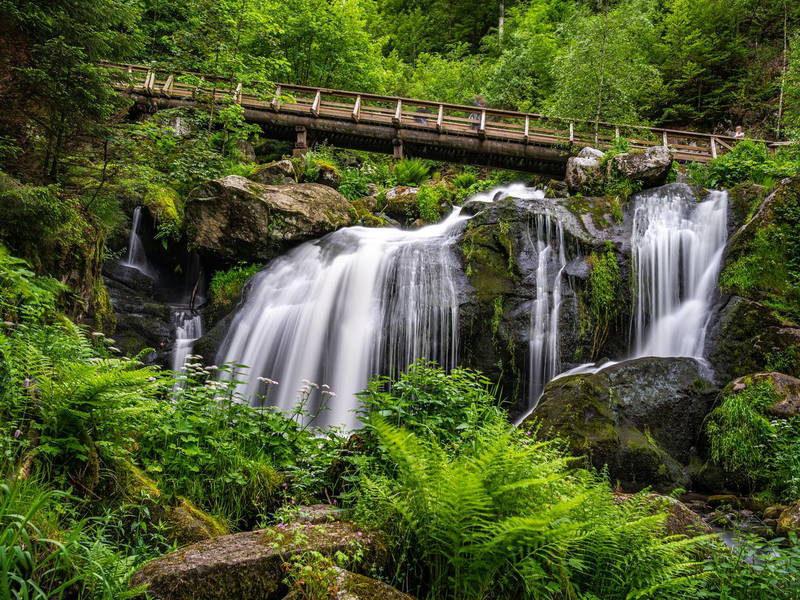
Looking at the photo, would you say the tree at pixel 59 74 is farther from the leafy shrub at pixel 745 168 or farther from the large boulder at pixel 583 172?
the leafy shrub at pixel 745 168

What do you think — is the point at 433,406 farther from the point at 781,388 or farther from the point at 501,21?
the point at 501,21

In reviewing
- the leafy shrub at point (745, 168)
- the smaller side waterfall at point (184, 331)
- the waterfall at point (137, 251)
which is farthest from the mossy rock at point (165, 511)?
the leafy shrub at point (745, 168)

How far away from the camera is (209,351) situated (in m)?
9.58

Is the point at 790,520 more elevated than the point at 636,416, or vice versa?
the point at 636,416

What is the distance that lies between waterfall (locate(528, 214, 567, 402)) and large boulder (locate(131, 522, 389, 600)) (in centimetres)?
666

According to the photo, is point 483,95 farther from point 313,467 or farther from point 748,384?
point 313,467

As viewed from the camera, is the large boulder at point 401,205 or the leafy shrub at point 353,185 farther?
the leafy shrub at point 353,185

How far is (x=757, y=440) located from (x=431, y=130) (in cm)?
1472

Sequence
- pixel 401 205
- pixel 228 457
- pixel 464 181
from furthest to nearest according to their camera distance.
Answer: pixel 464 181, pixel 401 205, pixel 228 457

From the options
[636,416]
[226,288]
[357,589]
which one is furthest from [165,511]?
[226,288]

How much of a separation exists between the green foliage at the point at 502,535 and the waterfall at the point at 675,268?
279 inches

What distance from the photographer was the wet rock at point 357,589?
80.0 inches

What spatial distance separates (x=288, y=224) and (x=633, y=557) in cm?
1037

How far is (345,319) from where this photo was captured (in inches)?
378
